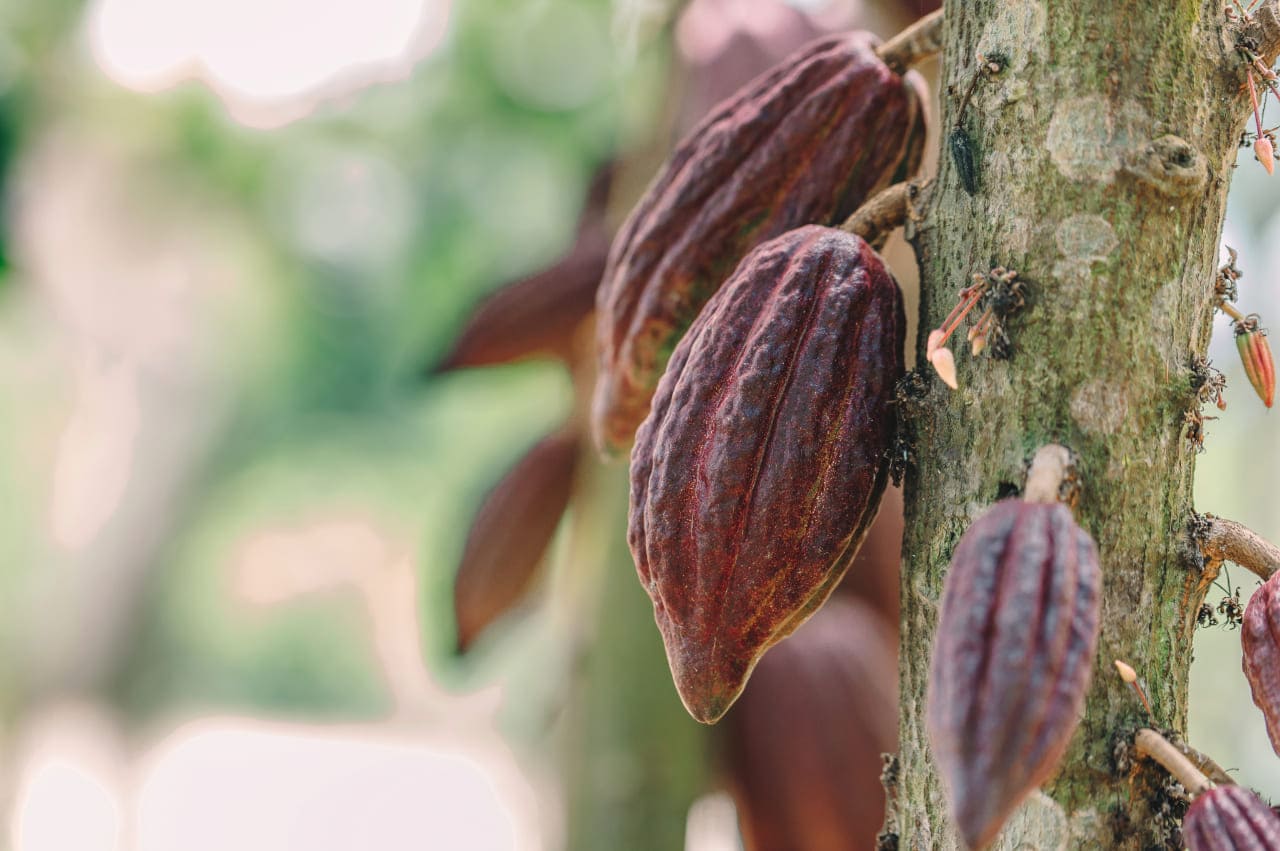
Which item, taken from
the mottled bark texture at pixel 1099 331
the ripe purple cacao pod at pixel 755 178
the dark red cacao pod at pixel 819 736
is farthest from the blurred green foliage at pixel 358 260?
the mottled bark texture at pixel 1099 331

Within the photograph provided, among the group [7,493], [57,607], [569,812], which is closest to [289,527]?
[7,493]

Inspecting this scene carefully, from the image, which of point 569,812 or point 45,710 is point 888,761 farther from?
point 45,710

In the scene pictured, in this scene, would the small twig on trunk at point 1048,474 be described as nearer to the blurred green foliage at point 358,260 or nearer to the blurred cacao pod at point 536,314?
the blurred cacao pod at point 536,314

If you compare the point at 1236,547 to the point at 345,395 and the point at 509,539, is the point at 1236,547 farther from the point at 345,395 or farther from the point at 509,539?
the point at 345,395

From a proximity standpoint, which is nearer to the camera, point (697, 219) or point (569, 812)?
point (697, 219)

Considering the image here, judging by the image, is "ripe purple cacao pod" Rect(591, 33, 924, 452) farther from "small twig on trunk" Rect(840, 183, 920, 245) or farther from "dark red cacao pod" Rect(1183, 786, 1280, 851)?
"dark red cacao pod" Rect(1183, 786, 1280, 851)

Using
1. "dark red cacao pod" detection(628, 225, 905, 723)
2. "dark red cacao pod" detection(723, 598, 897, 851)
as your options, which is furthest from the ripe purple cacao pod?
"dark red cacao pod" detection(723, 598, 897, 851)
